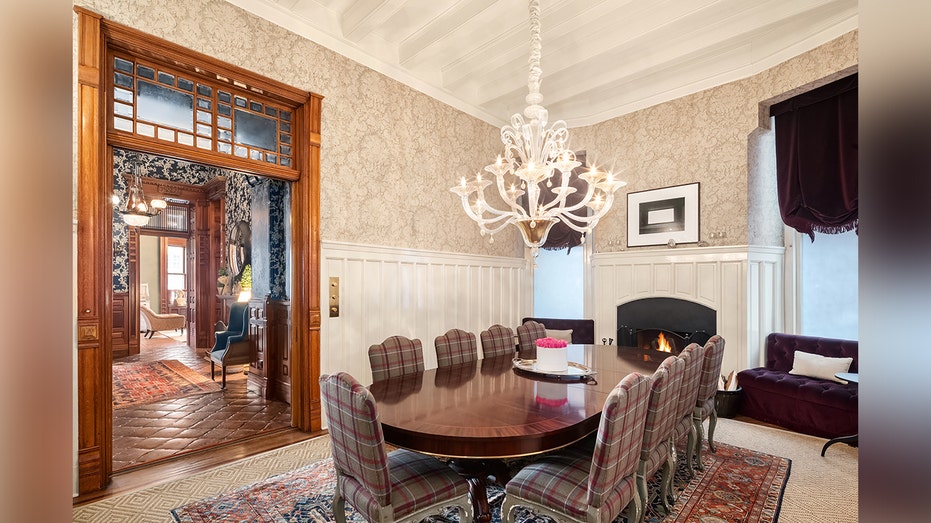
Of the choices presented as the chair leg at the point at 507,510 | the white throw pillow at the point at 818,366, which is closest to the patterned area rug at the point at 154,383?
the chair leg at the point at 507,510

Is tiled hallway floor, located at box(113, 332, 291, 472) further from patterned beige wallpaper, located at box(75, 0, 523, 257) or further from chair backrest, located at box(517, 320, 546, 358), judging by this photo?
chair backrest, located at box(517, 320, 546, 358)

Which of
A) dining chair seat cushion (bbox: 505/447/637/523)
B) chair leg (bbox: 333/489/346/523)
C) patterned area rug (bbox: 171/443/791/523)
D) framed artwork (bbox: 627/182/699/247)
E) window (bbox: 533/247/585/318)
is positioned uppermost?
framed artwork (bbox: 627/182/699/247)

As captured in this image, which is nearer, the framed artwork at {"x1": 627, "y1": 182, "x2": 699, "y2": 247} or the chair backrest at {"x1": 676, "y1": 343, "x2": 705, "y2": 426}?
the chair backrest at {"x1": 676, "y1": 343, "x2": 705, "y2": 426}

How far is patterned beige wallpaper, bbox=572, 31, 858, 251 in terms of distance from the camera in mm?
4016

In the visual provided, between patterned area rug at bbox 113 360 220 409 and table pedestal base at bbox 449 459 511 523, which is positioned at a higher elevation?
table pedestal base at bbox 449 459 511 523

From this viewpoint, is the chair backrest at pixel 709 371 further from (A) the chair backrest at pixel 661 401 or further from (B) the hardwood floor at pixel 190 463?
(B) the hardwood floor at pixel 190 463

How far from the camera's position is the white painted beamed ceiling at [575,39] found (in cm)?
348

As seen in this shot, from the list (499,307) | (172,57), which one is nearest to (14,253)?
(172,57)

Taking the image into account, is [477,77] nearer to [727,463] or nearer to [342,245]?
[342,245]

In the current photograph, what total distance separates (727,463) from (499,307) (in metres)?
2.97

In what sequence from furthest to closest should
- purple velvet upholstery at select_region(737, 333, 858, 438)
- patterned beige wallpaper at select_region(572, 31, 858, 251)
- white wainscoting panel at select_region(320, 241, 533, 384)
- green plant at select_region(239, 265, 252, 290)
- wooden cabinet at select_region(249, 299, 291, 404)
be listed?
green plant at select_region(239, 265, 252, 290)
wooden cabinet at select_region(249, 299, 291, 404)
patterned beige wallpaper at select_region(572, 31, 858, 251)
white wainscoting panel at select_region(320, 241, 533, 384)
purple velvet upholstery at select_region(737, 333, 858, 438)

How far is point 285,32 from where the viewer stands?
11.5 ft

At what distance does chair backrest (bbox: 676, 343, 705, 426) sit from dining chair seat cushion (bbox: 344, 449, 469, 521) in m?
1.24

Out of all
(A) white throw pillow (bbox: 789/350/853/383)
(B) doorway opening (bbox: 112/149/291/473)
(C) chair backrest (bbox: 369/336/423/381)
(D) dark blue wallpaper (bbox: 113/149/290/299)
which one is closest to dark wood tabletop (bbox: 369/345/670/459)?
(C) chair backrest (bbox: 369/336/423/381)
